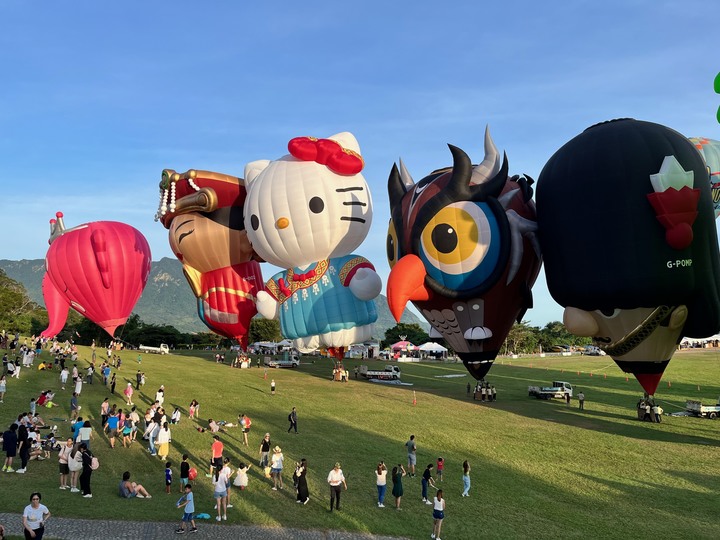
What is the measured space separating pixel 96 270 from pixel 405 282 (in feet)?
74.9

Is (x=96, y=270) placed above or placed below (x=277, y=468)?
above

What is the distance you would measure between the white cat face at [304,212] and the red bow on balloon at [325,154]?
28cm

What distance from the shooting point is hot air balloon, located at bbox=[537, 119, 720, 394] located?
19.0 m

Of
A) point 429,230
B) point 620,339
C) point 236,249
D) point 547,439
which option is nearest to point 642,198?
point 620,339

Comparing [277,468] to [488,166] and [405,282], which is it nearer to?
[405,282]

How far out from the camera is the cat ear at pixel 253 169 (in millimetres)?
34719

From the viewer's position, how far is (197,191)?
35375 millimetres

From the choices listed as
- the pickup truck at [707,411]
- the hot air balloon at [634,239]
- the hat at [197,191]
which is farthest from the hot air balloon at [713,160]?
the hat at [197,191]

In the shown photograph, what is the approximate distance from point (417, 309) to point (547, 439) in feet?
23.8

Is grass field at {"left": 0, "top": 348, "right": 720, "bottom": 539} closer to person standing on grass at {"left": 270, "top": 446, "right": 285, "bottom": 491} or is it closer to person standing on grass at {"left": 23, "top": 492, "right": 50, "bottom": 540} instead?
person standing on grass at {"left": 270, "top": 446, "right": 285, "bottom": 491}

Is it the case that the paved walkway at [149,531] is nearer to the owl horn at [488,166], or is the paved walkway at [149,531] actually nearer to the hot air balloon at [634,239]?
the hot air balloon at [634,239]

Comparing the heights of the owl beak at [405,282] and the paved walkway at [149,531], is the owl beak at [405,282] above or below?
above

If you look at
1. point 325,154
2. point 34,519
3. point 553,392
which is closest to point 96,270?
point 325,154

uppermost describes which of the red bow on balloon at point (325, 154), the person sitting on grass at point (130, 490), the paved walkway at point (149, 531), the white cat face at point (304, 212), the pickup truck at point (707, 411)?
the red bow on balloon at point (325, 154)
